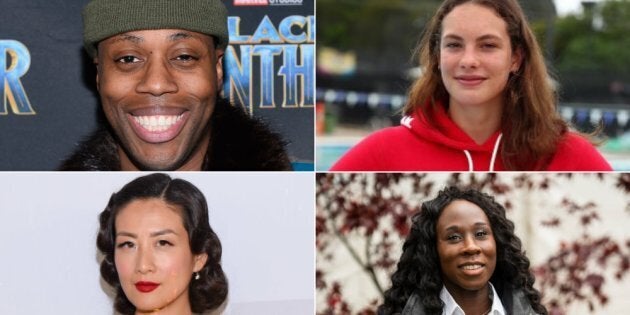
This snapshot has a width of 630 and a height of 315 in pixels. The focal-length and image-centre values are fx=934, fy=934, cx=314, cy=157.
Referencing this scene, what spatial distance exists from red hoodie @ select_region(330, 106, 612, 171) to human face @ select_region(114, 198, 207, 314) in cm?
67

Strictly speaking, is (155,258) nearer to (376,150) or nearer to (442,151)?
(376,150)

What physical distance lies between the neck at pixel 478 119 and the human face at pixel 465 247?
246 millimetres

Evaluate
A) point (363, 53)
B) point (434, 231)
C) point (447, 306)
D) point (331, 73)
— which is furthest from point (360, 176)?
point (363, 53)

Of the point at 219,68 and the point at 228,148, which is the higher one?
the point at 219,68

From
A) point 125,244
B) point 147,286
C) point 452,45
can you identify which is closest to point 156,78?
point 125,244

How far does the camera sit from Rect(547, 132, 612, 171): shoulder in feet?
10.5

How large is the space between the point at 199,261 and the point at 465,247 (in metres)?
0.91

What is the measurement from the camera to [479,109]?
3188 millimetres

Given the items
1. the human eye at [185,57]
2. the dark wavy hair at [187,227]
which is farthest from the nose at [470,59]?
the dark wavy hair at [187,227]

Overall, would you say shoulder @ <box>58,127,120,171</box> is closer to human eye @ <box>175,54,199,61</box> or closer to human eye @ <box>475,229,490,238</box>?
human eye @ <box>175,54,199,61</box>

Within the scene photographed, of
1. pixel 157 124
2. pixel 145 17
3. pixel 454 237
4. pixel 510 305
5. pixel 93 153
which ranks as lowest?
pixel 510 305

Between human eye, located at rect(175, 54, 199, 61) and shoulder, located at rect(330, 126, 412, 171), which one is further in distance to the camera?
shoulder, located at rect(330, 126, 412, 171)

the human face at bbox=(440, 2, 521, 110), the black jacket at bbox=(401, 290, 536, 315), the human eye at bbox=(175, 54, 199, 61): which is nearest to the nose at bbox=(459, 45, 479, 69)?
the human face at bbox=(440, 2, 521, 110)

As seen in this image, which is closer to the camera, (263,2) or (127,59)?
(127,59)
